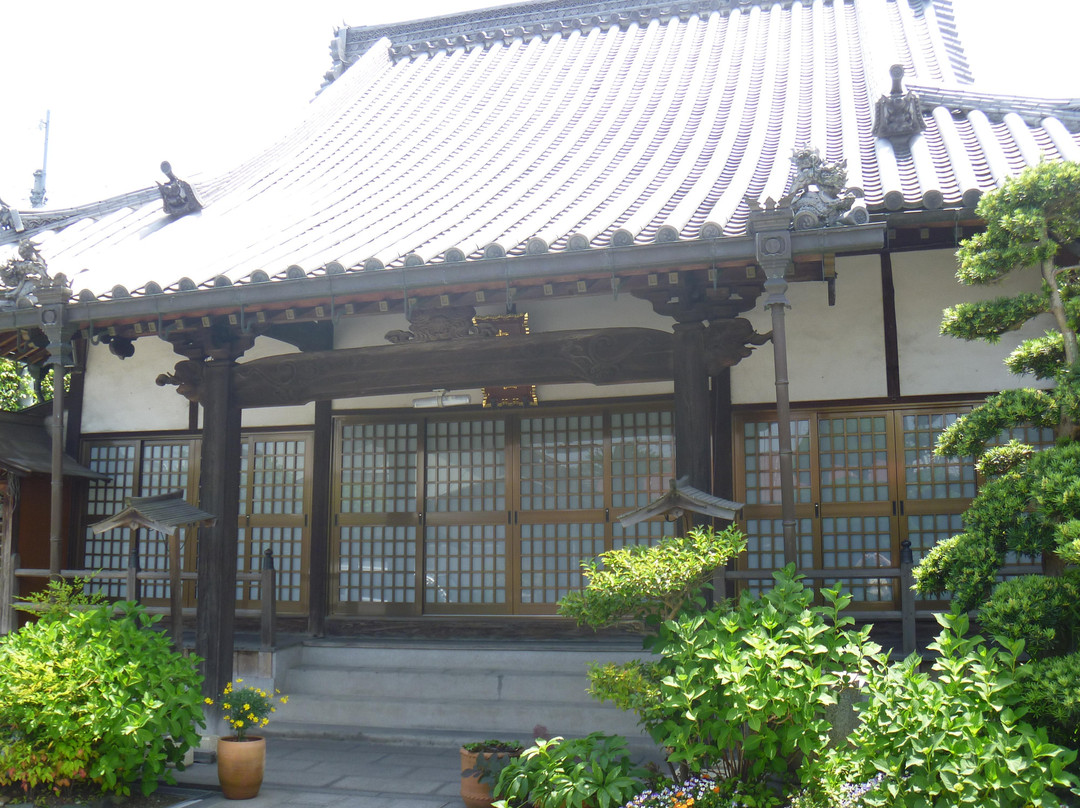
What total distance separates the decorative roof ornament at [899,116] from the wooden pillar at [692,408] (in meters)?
3.11

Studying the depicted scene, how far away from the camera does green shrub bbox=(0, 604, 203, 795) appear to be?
6.15 meters

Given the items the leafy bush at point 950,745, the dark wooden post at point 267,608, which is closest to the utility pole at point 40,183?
the dark wooden post at point 267,608

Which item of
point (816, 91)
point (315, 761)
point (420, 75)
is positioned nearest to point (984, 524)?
point (315, 761)

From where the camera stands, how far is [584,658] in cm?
878

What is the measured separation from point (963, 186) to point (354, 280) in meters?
4.69

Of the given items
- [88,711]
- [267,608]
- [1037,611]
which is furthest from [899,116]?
[88,711]

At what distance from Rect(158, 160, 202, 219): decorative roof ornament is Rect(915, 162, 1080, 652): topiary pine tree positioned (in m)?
9.04

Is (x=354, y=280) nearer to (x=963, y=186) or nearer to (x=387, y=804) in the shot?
(x=387, y=804)

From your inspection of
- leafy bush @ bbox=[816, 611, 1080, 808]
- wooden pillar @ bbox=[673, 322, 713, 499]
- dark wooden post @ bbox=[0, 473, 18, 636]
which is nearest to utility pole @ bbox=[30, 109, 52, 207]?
dark wooden post @ bbox=[0, 473, 18, 636]

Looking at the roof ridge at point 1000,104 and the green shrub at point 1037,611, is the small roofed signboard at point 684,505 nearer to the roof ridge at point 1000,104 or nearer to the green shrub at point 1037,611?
the green shrub at point 1037,611

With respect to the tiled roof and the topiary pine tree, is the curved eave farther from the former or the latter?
the topiary pine tree

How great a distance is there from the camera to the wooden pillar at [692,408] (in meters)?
7.11

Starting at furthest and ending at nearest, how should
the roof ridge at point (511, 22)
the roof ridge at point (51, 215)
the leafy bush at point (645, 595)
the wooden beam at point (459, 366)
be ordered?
1. the roof ridge at point (511, 22)
2. the roof ridge at point (51, 215)
3. the wooden beam at point (459, 366)
4. the leafy bush at point (645, 595)

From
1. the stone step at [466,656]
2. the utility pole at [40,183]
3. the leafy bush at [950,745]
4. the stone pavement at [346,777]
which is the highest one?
the utility pole at [40,183]
